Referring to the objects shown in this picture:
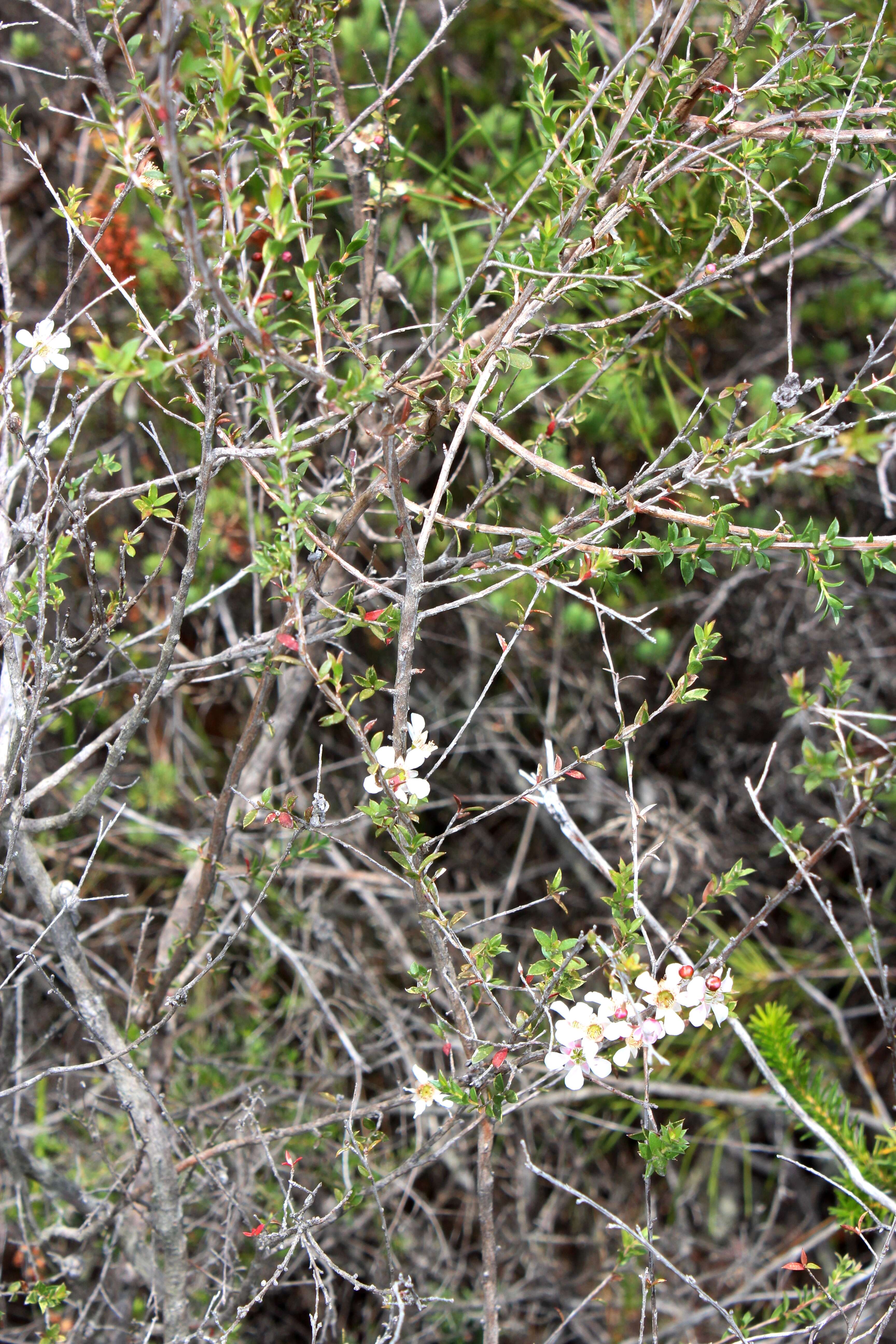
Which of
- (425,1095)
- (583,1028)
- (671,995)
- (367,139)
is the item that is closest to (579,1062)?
(583,1028)

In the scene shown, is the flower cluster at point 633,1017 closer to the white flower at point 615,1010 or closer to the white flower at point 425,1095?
the white flower at point 615,1010

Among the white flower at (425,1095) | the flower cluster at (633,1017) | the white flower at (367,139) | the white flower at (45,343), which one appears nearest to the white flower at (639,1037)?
the flower cluster at (633,1017)

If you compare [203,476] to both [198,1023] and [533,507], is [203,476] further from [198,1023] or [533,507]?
[198,1023]

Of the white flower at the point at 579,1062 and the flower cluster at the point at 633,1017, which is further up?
the flower cluster at the point at 633,1017

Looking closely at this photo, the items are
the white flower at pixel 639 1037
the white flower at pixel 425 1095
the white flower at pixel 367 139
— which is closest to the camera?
the white flower at pixel 639 1037

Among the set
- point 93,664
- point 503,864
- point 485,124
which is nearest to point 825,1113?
point 503,864

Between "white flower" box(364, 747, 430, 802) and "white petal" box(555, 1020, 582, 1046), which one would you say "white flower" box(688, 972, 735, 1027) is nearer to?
"white petal" box(555, 1020, 582, 1046)
